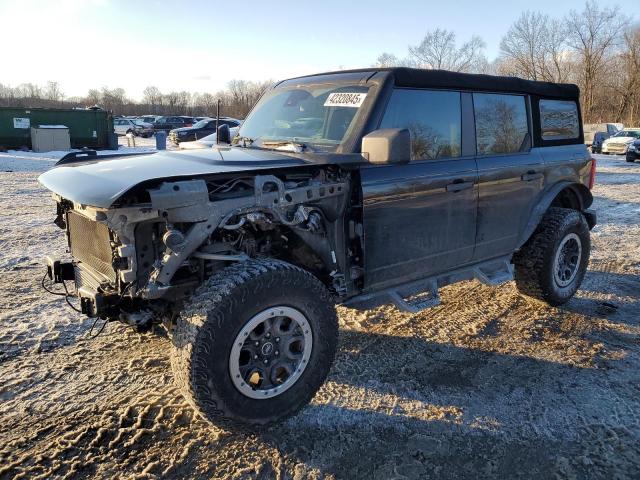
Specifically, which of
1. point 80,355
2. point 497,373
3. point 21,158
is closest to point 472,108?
point 497,373

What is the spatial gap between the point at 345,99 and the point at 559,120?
2.63 meters

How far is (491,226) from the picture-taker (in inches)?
176

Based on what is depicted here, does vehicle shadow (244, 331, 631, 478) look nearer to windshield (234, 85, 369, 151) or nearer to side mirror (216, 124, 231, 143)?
windshield (234, 85, 369, 151)

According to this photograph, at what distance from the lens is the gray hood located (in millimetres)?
2742

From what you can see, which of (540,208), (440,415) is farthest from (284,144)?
(540,208)

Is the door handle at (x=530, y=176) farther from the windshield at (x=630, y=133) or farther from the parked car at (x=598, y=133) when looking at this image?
the windshield at (x=630, y=133)

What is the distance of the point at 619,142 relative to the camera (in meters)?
27.8

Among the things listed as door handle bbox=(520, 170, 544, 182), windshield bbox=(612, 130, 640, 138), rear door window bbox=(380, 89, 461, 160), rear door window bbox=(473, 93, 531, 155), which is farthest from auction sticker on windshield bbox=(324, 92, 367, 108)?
windshield bbox=(612, 130, 640, 138)

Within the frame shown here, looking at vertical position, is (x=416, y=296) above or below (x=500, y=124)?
below

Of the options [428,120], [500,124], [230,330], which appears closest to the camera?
[230,330]

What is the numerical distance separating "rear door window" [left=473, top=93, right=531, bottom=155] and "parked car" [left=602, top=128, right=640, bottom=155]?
86.3 ft

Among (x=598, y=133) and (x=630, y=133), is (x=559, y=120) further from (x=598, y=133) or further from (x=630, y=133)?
(x=598, y=133)

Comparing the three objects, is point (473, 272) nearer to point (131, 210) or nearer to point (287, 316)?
point (287, 316)

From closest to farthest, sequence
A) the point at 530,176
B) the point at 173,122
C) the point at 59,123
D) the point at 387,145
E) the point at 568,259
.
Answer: the point at 387,145 → the point at 530,176 → the point at 568,259 → the point at 59,123 → the point at 173,122
